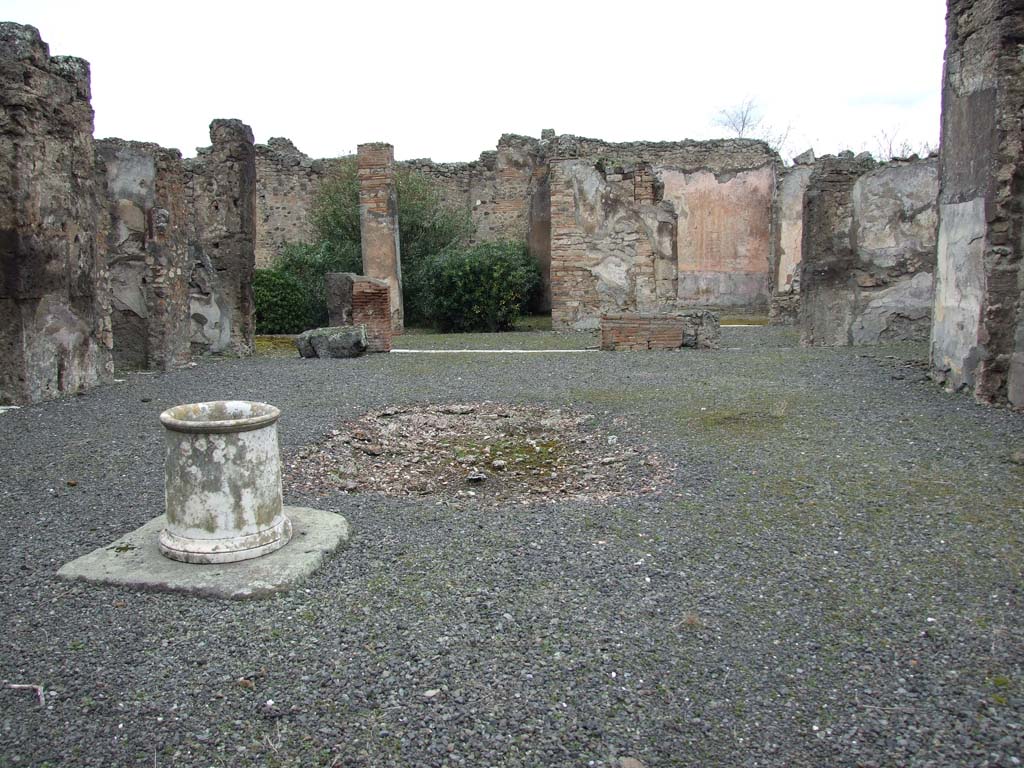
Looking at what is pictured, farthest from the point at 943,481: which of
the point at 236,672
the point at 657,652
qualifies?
the point at 236,672

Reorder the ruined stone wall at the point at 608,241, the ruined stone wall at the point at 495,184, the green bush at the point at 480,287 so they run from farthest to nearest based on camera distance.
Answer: the ruined stone wall at the point at 495,184 < the green bush at the point at 480,287 < the ruined stone wall at the point at 608,241

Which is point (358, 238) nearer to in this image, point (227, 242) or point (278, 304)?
point (278, 304)

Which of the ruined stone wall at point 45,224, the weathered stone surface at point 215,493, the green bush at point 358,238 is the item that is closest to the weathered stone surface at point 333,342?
the ruined stone wall at point 45,224

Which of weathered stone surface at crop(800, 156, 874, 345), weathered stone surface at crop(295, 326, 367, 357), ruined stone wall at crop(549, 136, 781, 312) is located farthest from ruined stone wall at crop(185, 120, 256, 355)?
ruined stone wall at crop(549, 136, 781, 312)

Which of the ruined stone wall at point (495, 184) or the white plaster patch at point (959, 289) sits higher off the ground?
the ruined stone wall at point (495, 184)

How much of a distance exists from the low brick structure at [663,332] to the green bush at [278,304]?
6.59m

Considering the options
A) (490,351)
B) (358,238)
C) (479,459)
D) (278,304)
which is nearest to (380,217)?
(358,238)

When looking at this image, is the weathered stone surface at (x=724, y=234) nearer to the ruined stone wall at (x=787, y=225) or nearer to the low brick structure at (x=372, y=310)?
the ruined stone wall at (x=787, y=225)

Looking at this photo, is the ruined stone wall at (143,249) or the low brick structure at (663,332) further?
the low brick structure at (663,332)

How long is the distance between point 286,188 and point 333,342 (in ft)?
37.7

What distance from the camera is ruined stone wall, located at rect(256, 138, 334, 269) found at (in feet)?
66.2

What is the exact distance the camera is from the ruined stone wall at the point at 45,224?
6348 mm

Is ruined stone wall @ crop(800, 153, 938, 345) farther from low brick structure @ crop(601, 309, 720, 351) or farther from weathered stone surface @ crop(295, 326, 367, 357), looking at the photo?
weathered stone surface @ crop(295, 326, 367, 357)

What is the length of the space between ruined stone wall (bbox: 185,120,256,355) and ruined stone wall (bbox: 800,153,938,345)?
7.14m
